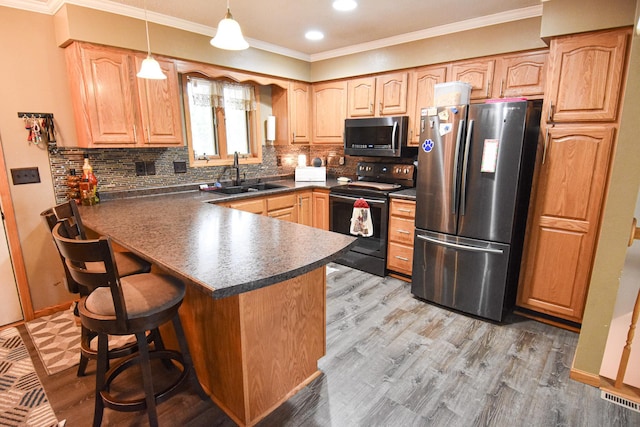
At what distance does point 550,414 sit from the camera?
5.62 feet

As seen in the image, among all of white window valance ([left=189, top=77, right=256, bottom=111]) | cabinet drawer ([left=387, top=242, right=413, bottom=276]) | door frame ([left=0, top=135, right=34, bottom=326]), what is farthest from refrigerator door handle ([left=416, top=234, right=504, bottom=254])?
door frame ([left=0, top=135, right=34, bottom=326])

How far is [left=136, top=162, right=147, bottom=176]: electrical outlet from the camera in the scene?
120 inches

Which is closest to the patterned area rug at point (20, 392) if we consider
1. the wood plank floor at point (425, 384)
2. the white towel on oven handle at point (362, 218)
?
the wood plank floor at point (425, 384)

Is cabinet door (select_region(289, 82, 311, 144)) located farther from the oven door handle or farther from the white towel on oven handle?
the white towel on oven handle

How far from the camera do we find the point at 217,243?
1615mm

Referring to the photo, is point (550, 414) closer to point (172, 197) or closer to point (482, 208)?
point (482, 208)

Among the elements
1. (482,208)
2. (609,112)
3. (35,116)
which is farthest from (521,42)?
(35,116)

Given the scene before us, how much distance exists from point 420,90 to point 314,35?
1.19m

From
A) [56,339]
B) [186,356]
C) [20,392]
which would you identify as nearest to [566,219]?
[186,356]

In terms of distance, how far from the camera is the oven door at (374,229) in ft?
10.9

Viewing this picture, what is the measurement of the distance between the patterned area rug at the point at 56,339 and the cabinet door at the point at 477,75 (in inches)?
146

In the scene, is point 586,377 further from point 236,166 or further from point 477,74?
point 236,166

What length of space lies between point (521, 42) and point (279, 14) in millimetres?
1980

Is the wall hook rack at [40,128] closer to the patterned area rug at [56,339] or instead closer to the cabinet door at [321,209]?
the patterned area rug at [56,339]
